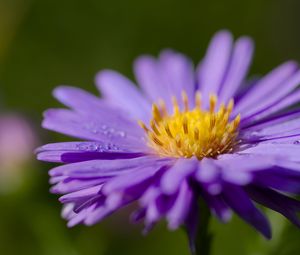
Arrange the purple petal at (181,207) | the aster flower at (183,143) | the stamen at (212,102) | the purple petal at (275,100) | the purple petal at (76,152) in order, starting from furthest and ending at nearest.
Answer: the stamen at (212,102) → the purple petal at (275,100) → the purple petal at (76,152) → the aster flower at (183,143) → the purple petal at (181,207)

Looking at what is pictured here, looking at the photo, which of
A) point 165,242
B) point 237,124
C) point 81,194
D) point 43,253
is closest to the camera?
point 81,194

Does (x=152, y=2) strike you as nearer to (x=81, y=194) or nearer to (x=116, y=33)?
(x=116, y=33)

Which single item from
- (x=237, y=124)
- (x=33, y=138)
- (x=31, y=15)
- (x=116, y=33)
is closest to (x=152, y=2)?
(x=116, y=33)

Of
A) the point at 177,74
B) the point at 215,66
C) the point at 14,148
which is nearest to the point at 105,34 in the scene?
the point at 14,148

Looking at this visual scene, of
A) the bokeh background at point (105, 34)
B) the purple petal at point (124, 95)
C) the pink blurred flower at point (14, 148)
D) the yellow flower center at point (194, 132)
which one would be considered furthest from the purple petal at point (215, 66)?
the bokeh background at point (105, 34)

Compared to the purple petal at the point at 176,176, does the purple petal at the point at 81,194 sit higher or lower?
higher

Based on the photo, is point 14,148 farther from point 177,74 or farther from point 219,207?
point 219,207

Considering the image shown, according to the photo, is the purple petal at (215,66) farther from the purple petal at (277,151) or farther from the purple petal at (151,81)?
the purple petal at (277,151)
